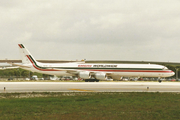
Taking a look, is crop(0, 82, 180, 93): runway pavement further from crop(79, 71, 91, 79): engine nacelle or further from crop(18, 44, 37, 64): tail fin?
crop(18, 44, 37, 64): tail fin

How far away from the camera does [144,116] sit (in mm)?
14492

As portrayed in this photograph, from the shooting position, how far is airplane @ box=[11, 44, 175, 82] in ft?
200

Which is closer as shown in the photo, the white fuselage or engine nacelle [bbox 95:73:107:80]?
engine nacelle [bbox 95:73:107:80]

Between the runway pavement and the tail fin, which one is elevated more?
the tail fin

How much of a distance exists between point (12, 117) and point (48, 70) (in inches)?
2035

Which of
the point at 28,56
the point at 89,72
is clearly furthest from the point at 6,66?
the point at 89,72

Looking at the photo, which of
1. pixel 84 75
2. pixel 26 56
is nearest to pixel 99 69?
pixel 84 75

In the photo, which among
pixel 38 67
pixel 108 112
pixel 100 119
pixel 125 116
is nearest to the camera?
pixel 100 119

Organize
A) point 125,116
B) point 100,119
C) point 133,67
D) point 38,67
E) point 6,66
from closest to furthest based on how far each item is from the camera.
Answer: point 100,119 → point 125,116 → point 133,67 → point 38,67 → point 6,66

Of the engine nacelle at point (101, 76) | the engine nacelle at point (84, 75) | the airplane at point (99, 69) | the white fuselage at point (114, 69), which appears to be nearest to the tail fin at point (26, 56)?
the airplane at point (99, 69)

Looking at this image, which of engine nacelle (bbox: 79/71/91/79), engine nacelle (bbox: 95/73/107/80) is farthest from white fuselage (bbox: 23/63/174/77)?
engine nacelle (bbox: 95/73/107/80)

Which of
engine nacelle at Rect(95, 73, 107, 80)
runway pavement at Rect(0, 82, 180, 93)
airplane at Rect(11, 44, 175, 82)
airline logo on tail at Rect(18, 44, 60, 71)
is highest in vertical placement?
airline logo on tail at Rect(18, 44, 60, 71)

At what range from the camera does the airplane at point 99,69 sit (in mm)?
61062

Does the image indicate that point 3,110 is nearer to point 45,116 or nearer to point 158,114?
point 45,116
